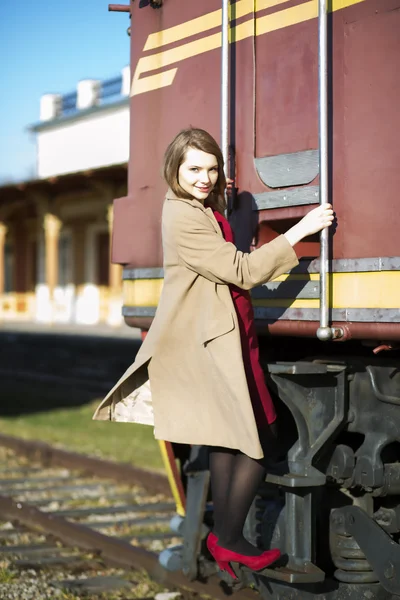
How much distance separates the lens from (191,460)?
404 centimetres

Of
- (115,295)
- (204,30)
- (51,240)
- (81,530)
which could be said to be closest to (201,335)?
(204,30)

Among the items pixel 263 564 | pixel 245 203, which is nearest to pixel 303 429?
pixel 263 564

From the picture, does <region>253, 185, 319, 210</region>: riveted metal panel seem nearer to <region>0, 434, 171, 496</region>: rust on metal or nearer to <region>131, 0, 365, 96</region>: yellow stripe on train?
<region>131, 0, 365, 96</region>: yellow stripe on train

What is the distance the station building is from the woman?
21.4 m

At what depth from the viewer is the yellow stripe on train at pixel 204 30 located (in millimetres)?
3331

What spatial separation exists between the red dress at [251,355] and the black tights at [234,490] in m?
0.08

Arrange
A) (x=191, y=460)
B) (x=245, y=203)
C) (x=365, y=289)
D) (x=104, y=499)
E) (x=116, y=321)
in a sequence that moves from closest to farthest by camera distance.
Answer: (x=365, y=289), (x=245, y=203), (x=191, y=460), (x=104, y=499), (x=116, y=321)

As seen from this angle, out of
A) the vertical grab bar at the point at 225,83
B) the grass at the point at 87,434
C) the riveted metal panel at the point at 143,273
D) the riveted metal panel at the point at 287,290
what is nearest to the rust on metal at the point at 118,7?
the vertical grab bar at the point at 225,83

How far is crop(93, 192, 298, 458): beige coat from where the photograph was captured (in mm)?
2975

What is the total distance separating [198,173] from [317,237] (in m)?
0.52

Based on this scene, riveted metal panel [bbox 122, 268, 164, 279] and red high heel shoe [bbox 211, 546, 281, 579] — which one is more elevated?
riveted metal panel [bbox 122, 268, 164, 279]

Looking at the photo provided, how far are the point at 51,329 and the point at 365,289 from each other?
2543cm

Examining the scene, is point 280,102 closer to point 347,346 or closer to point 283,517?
point 347,346

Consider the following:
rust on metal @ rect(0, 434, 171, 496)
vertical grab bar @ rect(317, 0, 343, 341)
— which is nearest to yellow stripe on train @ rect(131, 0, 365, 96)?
vertical grab bar @ rect(317, 0, 343, 341)
